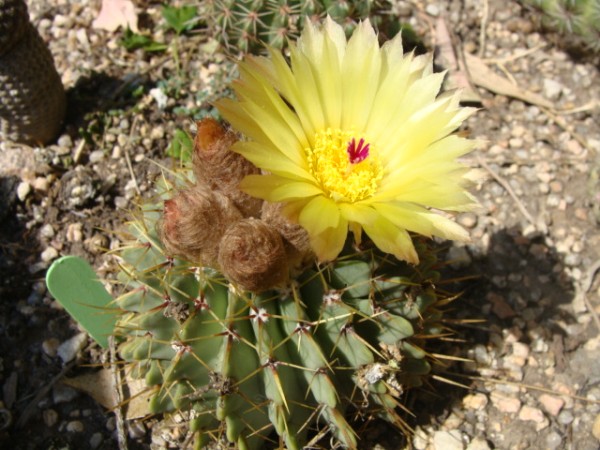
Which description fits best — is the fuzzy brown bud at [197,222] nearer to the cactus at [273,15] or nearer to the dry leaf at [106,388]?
the dry leaf at [106,388]

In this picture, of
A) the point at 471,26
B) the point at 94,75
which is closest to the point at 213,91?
the point at 94,75

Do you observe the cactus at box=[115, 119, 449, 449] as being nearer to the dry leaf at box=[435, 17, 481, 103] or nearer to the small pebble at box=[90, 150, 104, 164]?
the small pebble at box=[90, 150, 104, 164]

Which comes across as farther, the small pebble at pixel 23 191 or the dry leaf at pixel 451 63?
the dry leaf at pixel 451 63

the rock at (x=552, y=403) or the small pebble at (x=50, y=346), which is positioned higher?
the small pebble at (x=50, y=346)

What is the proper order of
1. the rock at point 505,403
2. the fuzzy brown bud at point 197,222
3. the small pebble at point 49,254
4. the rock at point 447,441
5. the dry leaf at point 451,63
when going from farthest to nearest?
the dry leaf at point 451,63 < the small pebble at point 49,254 < the rock at point 505,403 < the rock at point 447,441 < the fuzzy brown bud at point 197,222

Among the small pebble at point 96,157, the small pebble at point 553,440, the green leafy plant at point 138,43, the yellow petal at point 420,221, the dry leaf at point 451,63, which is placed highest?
the yellow petal at point 420,221

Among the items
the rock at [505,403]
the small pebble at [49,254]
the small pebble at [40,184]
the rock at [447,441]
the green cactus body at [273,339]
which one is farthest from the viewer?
the small pebble at [40,184]

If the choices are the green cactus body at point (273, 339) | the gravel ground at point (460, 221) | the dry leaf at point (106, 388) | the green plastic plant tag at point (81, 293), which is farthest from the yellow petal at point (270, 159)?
the dry leaf at point (106, 388)
